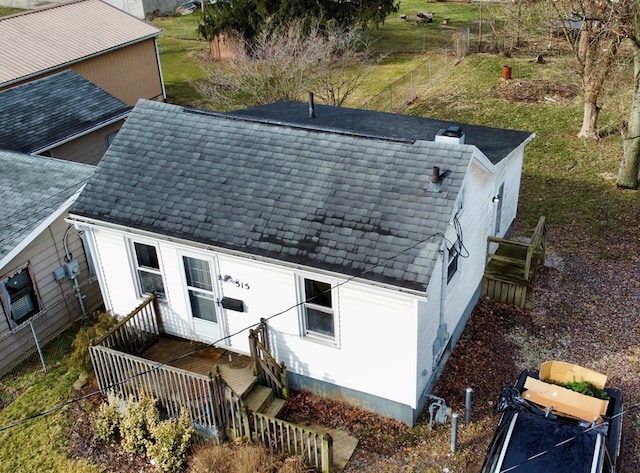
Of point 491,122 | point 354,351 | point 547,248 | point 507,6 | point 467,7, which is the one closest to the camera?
point 354,351

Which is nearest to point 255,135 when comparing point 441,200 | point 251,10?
point 441,200

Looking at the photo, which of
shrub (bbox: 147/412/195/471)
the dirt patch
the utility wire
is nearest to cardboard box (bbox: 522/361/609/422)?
the utility wire

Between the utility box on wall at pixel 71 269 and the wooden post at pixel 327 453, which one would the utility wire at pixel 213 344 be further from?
the utility box on wall at pixel 71 269

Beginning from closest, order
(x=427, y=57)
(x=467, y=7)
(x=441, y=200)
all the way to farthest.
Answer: (x=441, y=200) → (x=427, y=57) → (x=467, y=7)

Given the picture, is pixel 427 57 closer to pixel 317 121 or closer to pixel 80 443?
pixel 317 121

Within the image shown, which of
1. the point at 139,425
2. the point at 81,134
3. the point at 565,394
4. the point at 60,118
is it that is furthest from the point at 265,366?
the point at 60,118

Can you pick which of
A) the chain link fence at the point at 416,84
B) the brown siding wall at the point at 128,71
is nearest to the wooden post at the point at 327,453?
the chain link fence at the point at 416,84
